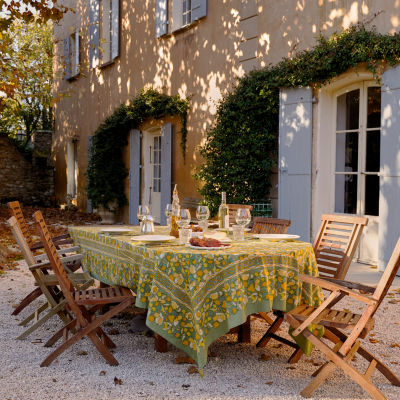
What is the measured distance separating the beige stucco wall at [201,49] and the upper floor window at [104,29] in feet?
0.66

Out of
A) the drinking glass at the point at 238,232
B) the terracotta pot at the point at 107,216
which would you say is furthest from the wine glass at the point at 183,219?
the terracotta pot at the point at 107,216

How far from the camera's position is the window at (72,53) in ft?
50.2

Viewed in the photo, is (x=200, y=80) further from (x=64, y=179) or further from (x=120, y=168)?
(x=64, y=179)

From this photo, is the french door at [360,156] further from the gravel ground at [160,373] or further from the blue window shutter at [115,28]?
the blue window shutter at [115,28]

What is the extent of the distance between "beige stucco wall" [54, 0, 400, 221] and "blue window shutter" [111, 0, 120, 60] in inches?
5.0

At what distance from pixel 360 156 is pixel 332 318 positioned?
4165 millimetres

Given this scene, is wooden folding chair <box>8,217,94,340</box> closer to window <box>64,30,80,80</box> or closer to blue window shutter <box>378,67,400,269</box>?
blue window shutter <box>378,67,400,269</box>

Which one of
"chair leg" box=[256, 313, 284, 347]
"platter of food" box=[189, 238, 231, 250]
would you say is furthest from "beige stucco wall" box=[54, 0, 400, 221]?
"platter of food" box=[189, 238, 231, 250]

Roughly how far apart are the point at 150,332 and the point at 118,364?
709 mm

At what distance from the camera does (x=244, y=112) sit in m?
8.05

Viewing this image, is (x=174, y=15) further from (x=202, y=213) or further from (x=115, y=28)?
(x=202, y=213)

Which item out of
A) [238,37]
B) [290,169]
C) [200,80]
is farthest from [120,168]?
[290,169]

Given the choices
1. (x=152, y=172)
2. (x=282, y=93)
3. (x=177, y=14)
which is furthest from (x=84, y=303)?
(x=152, y=172)

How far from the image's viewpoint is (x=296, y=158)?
738 centimetres
